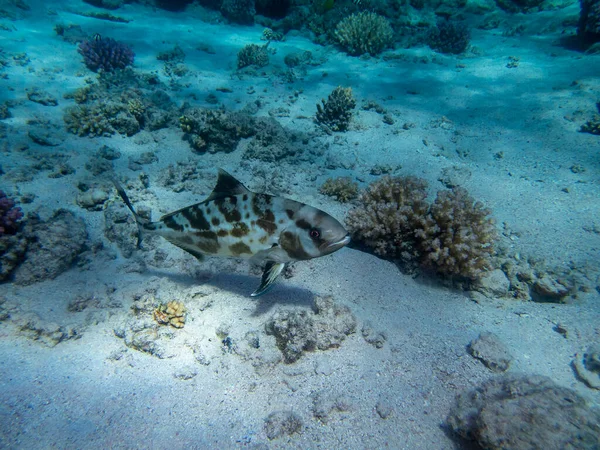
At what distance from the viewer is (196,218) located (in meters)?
3.75

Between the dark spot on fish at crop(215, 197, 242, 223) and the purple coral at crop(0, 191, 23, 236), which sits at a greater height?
the dark spot on fish at crop(215, 197, 242, 223)

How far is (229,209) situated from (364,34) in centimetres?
1355

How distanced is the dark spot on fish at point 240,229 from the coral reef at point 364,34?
43.8 ft

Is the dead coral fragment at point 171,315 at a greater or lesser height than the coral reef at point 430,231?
lesser

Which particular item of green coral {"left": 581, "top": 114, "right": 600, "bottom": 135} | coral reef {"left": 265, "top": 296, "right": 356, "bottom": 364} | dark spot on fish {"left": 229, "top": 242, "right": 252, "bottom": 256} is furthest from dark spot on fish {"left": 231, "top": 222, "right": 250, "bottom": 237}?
green coral {"left": 581, "top": 114, "right": 600, "bottom": 135}

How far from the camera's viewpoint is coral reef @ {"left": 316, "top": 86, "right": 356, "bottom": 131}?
8883mm

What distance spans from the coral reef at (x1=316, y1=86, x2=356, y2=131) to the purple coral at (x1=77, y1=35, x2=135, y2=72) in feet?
27.7

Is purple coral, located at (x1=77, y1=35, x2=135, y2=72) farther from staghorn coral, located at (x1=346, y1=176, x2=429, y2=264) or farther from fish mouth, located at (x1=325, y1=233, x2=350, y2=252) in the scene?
fish mouth, located at (x1=325, y1=233, x2=350, y2=252)

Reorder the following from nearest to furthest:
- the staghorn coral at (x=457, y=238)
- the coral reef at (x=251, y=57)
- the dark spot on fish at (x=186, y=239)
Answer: the dark spot on fish at (x=186, y=239), the staghorn coral at (x=457, y=238), the coral reef at (x=251, y=57)

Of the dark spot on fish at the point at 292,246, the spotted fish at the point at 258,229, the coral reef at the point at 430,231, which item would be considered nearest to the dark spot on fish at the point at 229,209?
the spotted fish at the point at 258,229

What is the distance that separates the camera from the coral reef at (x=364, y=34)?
44.3 feet

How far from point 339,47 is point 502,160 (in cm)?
1014

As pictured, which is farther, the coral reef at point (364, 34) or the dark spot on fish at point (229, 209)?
the coral reef at point (364, 34)

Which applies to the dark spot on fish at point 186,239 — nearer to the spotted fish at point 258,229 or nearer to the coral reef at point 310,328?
the spotted fish at point 258,229
